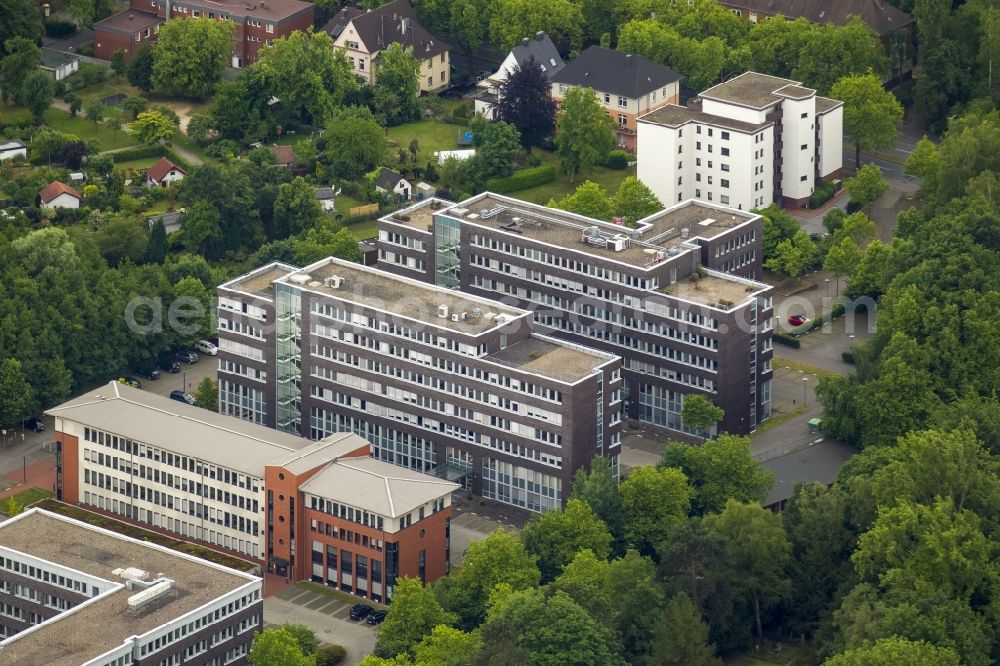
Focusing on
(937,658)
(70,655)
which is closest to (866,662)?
(937,658)

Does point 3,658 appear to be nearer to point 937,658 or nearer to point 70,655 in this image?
point 70,655

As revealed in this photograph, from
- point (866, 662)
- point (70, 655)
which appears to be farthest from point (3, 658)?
point (866, 662)

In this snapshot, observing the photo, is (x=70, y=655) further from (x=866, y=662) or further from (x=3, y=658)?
(x=866, y=662)
